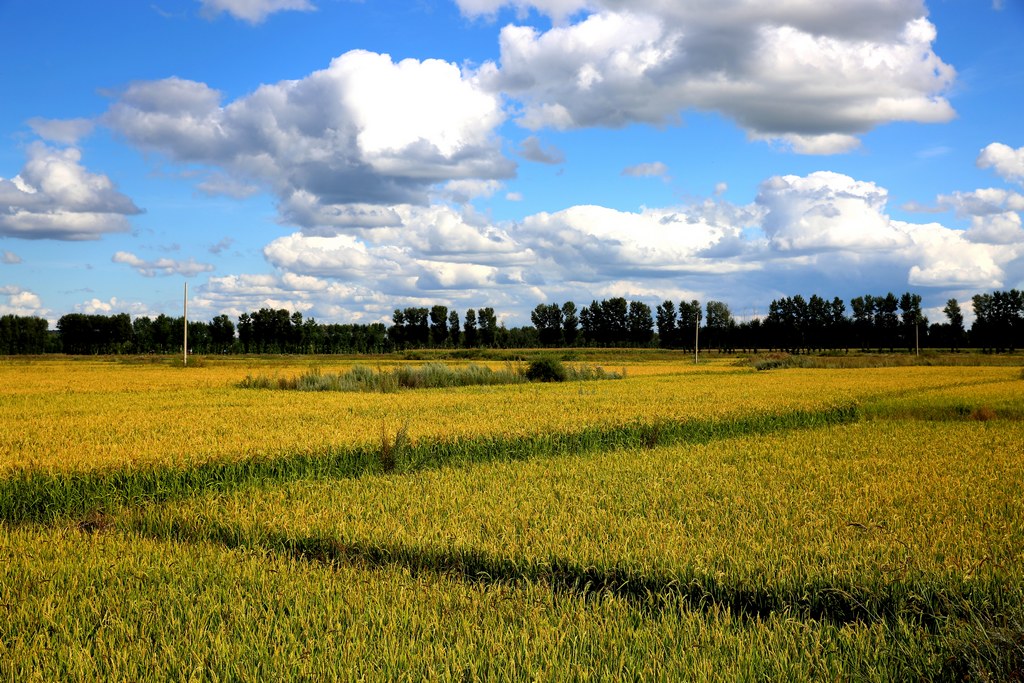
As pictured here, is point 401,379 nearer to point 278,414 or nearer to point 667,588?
point 278,414

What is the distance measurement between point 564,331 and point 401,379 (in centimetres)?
11854

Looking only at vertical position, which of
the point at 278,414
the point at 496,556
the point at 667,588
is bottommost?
the point at 667,588

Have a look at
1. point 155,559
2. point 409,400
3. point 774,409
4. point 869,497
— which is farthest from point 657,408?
point 155,559

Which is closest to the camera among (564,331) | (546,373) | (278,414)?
(278,414)

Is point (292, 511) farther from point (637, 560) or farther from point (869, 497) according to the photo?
point (869, 497)

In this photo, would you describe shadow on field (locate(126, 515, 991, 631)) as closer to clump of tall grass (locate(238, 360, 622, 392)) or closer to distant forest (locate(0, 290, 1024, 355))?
clump of tall grass (locate(238, 360, 622, 392))

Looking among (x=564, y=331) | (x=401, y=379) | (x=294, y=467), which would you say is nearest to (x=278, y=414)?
(x=294, y=467)

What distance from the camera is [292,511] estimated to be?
9.20 m

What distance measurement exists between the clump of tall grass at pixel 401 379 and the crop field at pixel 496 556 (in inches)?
639

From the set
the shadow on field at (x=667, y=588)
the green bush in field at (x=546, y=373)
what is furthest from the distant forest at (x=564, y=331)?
the shadow on field at (x=667, y=588)

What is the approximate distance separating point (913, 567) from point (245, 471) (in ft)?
32.5

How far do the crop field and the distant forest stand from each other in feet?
357

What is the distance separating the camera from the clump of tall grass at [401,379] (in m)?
32.1

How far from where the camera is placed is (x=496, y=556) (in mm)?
7133
